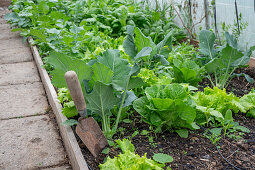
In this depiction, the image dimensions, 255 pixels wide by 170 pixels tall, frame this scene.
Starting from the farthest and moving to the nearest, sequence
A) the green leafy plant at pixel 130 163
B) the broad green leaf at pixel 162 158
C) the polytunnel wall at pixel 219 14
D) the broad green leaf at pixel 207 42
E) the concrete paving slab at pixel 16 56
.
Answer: the concrete paving slab at pixel 16 56
the polytunnel wall at pixel 219 14
the broad green leaf at pixel 207 42
the broad green leaf at pixel 162 158
the green leafy plant at pixel 130 163

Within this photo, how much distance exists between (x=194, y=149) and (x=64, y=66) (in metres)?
1.03

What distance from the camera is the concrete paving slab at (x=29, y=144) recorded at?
7.42 ft

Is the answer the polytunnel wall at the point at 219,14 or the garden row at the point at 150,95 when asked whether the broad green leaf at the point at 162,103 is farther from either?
the polytunnel wall at the point at 219,14

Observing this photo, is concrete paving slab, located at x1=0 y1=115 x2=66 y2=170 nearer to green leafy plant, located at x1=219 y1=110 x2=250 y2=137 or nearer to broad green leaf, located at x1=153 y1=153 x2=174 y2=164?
broad green leaf, located at x1=153 y1=153 x2=174 y2=164

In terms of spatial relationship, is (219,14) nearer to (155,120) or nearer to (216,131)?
(216,131)

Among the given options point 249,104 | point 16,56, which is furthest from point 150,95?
point 16,56

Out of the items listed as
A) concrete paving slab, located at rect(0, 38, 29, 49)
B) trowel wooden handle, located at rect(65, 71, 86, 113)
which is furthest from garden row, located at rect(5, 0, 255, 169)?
concrete paving slab, located at rect(0, 38, 29, 49)

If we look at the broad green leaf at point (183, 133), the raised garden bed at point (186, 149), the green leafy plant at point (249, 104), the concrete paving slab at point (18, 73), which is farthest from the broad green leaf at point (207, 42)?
the concrete paving slab at point (18, 73)

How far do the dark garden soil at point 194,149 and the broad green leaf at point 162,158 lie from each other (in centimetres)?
7

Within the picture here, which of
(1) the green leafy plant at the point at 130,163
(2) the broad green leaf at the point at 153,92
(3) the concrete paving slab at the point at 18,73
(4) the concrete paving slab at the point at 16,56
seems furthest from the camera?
(4) the concrete paving slab at the point at 16,56

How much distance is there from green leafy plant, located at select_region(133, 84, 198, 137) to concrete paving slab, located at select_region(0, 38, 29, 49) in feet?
12.8

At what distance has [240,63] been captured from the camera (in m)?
2.85

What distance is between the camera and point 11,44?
5504 millimetres

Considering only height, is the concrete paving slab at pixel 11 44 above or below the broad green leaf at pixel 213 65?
below
